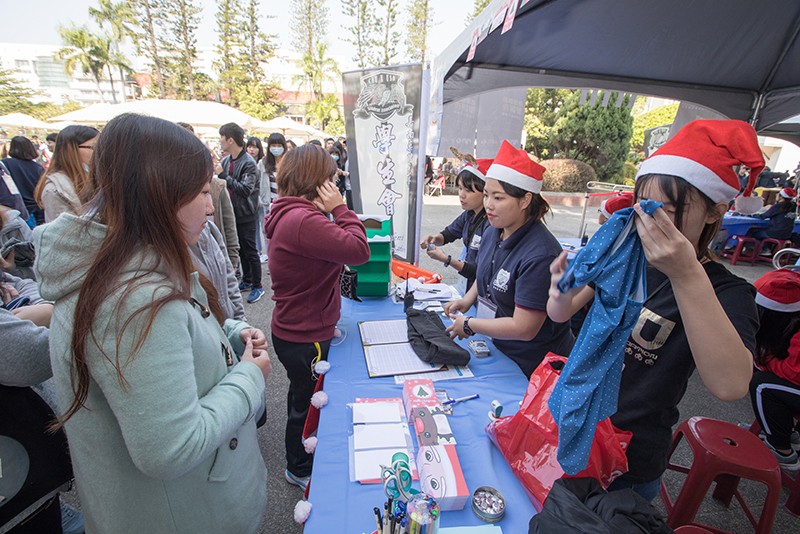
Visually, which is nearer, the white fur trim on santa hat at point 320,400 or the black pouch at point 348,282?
the white fur trim on santa hat at point 320,400

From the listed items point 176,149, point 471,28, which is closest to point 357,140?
point 471,28

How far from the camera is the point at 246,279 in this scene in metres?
4.83

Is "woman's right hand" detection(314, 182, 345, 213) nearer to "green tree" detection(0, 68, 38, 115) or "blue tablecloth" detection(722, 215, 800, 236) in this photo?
"blue tablecloth" detection(722, 215, 800, 236)

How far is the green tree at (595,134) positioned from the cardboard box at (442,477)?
644 inches

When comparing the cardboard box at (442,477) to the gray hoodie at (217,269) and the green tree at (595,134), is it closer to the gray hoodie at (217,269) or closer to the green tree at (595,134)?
the gray hoodie at (217,269)

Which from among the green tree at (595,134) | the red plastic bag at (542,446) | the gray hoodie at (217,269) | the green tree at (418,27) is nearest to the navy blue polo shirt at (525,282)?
the red plastic bag at (542,446)

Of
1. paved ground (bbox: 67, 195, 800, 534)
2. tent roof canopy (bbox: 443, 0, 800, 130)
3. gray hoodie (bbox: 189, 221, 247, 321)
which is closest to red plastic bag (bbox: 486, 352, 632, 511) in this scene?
paved ground (bbox: 67, 195, 800, 534)

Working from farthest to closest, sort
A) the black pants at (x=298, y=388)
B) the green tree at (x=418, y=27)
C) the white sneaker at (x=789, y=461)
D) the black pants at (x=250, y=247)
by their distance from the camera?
the green tree at (x=418, y=27) → the black pants at (x=250, y=247) → the white sneaker at (x=789, y=461) → the black pants at (x=298, y=388)

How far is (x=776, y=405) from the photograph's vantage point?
85.7 inches

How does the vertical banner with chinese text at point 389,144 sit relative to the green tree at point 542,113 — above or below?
below

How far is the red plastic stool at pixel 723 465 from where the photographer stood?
154cm

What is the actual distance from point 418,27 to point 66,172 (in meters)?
26.7

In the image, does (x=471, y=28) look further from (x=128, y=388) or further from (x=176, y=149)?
(x=128, y=388)

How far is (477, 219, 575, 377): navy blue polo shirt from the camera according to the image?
153 cm
